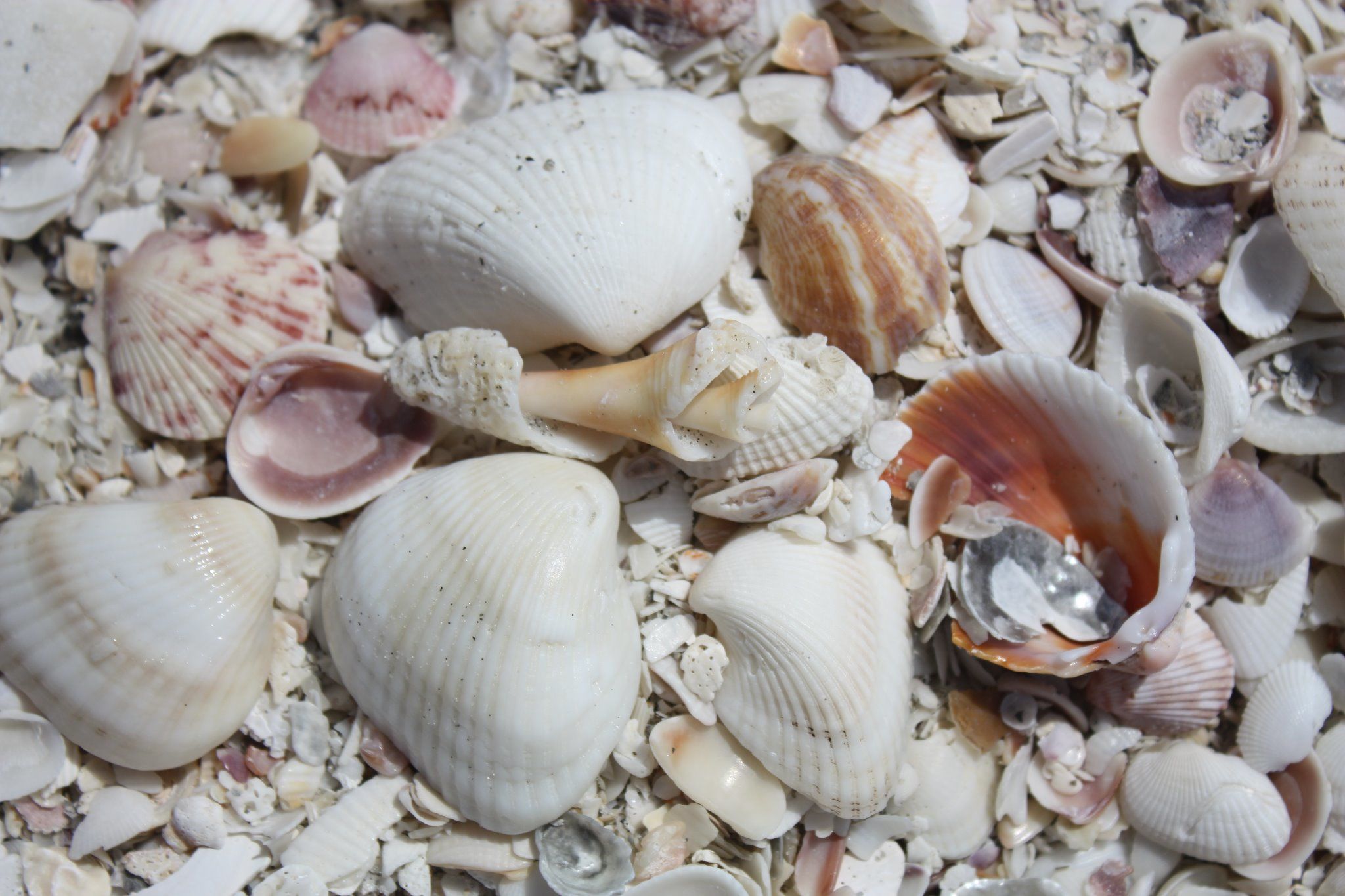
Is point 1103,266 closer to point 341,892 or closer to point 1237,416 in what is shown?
point 1237,416

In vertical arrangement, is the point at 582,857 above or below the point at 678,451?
below

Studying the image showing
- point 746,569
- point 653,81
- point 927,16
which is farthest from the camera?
point 653,81

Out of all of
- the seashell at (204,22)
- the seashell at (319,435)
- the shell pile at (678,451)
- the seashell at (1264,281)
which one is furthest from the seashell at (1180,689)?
the seashell at (204,22)

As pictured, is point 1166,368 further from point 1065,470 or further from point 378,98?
point 378,98

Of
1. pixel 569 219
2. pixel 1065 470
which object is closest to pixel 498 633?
pixel 569 219

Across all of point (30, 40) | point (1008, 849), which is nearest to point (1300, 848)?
point (1008, 849)

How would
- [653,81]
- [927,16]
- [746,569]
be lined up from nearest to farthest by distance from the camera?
[746,569] < [927,16] < [653,81]

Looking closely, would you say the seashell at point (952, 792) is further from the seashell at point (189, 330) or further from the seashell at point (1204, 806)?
the seashell at point (189, 330)
